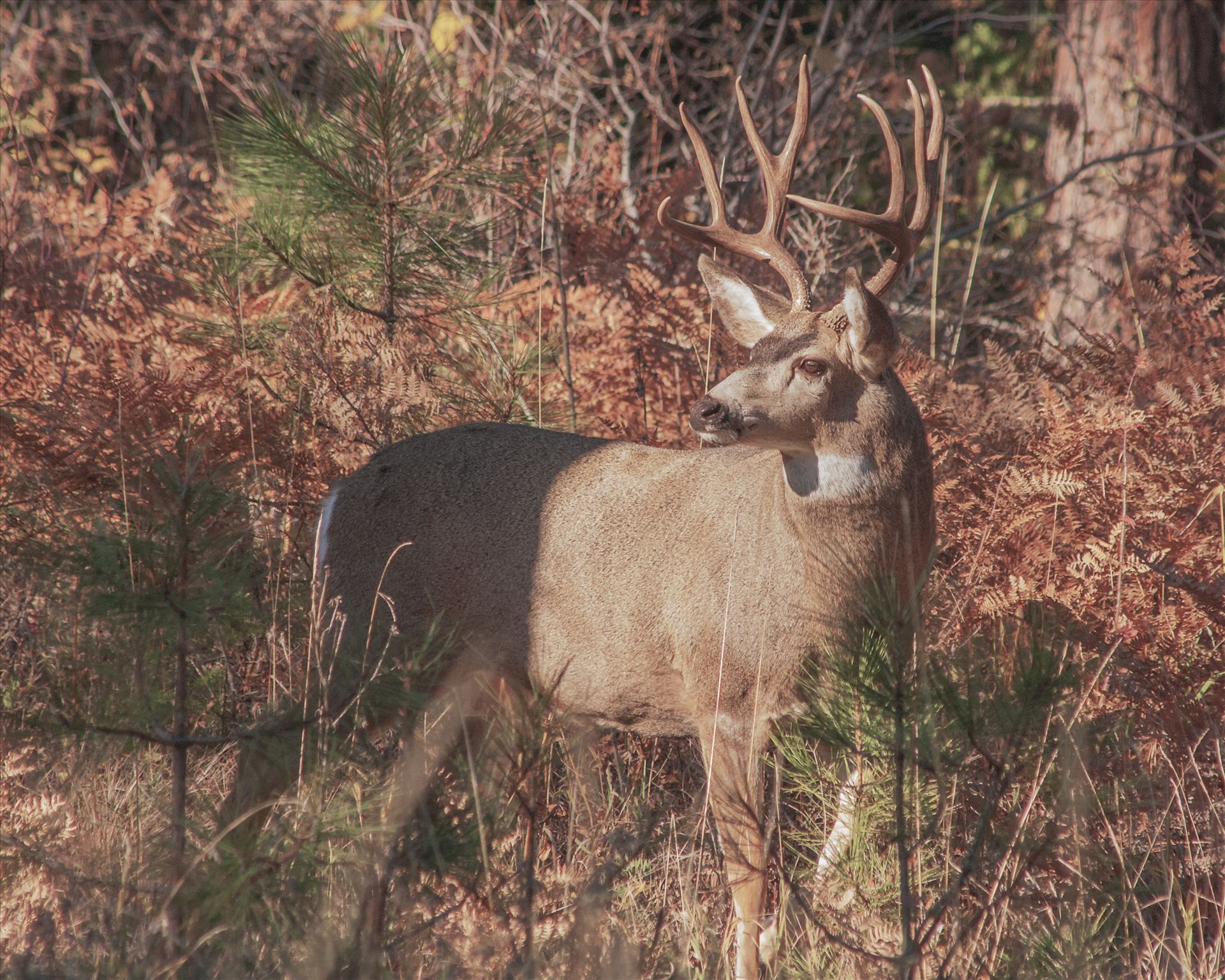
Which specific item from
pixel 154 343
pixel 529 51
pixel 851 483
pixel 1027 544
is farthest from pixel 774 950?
pixel 529 51

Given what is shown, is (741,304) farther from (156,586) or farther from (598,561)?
(156,586)

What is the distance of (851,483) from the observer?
3975mm

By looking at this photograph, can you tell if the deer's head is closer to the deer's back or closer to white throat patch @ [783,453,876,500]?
white throat patch @ [783,453,876,500]

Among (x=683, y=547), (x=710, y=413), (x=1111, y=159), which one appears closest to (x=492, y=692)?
(x=683, y=547)

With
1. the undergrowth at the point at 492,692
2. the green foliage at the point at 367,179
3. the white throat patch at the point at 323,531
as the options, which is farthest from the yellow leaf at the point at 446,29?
the white throat patch at the point at 323,531

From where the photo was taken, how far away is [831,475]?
3.99m

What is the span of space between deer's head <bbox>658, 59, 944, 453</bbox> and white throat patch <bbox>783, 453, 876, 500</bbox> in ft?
0.19

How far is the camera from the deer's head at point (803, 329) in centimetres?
390

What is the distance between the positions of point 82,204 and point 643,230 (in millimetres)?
2900

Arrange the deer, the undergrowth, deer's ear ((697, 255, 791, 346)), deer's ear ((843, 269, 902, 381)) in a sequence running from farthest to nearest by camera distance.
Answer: deer's ear ((697, 255, 791, 346))
the deer
deer's ear ((843, 269, 902, 381))
the undergrowth

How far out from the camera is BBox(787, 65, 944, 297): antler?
4.16 meters

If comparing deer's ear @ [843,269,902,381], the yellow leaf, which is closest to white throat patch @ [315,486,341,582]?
deer's ear @ [843,269,902,381]

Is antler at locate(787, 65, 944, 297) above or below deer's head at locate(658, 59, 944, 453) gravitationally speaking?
above

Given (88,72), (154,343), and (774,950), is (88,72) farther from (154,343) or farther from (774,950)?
(774,950)
